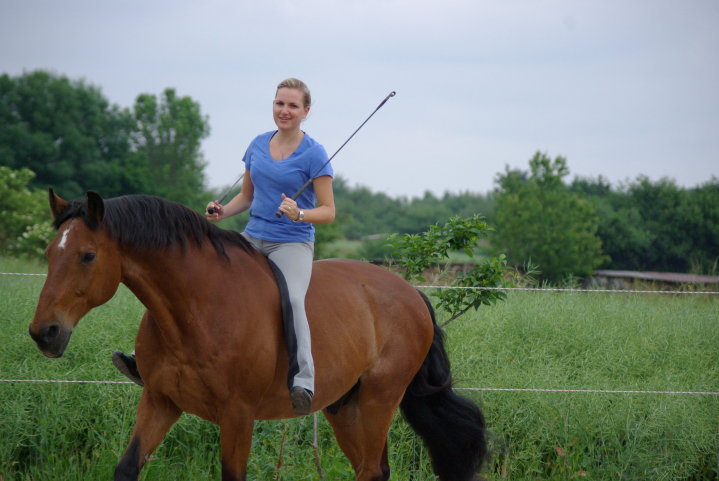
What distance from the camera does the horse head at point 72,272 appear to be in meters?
2.78

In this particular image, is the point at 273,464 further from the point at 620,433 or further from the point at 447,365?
the point at 620,433

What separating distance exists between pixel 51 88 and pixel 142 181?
9112 millimetres

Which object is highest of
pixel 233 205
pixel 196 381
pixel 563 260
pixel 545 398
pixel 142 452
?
pixel 233 205

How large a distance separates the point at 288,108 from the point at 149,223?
1.01 metres

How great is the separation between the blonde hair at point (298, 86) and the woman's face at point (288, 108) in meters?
0.03

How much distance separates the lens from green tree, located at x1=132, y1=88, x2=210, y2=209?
179 feet

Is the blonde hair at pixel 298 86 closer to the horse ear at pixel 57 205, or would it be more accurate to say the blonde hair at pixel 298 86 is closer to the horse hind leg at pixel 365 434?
the horse ear at pixel 57 205

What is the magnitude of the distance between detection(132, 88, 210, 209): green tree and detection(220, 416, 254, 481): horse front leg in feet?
168

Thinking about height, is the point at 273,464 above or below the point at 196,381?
below

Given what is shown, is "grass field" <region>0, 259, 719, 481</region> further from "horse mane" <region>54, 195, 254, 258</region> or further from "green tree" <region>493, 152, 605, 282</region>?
"green tree" <region>493, 152, 605, 282</region>

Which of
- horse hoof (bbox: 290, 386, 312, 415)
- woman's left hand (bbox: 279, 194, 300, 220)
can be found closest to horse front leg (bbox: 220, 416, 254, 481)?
horse hoof (bbox: 290, 386, 312, 415)

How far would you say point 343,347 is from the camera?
384cm

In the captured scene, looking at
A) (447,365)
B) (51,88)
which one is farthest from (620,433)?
(51,88)

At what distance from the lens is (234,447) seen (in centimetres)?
325
